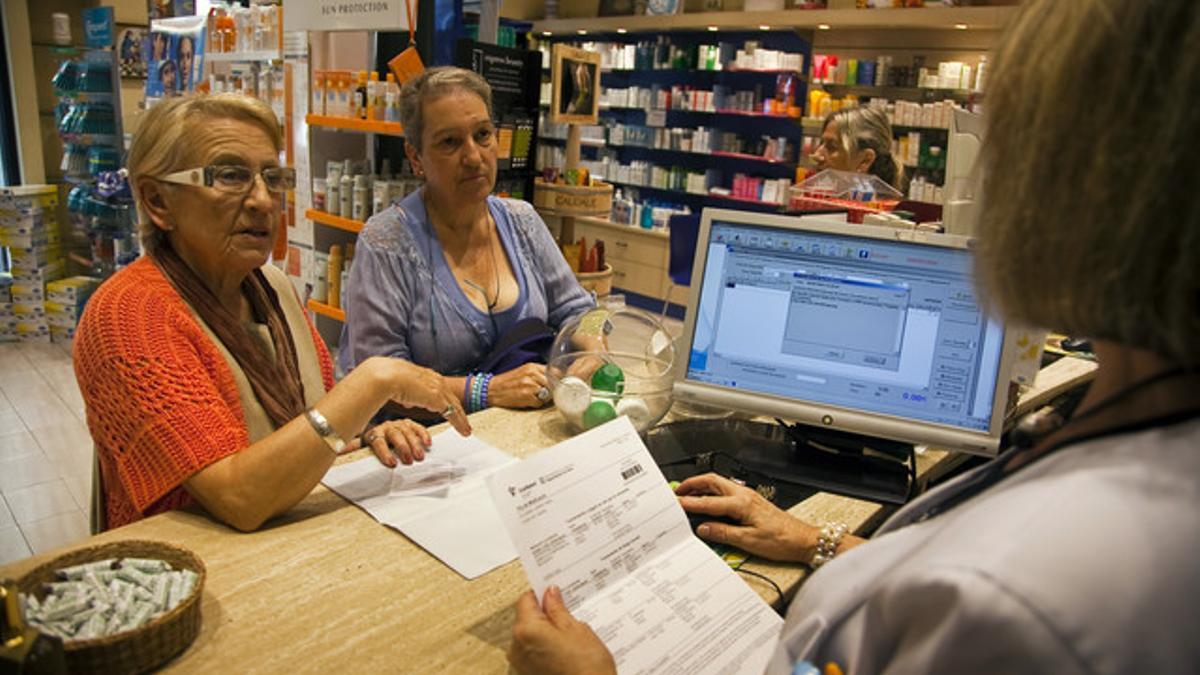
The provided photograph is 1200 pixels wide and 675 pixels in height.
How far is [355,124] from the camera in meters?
3.84

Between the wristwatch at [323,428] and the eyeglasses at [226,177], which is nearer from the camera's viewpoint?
the wristwatch at [323,428]

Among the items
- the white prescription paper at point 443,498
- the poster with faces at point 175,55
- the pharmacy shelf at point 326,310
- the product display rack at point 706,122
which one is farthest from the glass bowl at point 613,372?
the product display rack at point 706,122

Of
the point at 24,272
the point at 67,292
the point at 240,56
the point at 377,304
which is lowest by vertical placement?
the point at 67,292

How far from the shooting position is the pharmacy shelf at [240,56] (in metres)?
4.70

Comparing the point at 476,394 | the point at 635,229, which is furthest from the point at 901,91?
the point at 476,394

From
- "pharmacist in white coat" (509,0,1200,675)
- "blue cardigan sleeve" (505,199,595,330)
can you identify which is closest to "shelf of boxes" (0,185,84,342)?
"blue cardigan sleeve" (505,199,595,330)

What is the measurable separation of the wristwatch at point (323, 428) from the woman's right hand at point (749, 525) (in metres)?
0.62

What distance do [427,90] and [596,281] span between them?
5.77 feet

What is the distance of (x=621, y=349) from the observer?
218 centimetres

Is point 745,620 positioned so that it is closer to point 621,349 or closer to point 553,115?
point 621,349

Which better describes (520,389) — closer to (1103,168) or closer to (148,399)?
(148,399)

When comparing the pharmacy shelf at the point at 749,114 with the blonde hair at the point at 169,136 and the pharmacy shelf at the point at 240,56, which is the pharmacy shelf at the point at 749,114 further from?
the blonde hair at the point at 169,136

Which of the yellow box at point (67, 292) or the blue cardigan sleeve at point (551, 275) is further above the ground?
the blue cardigan sleeve at point (551, 275)

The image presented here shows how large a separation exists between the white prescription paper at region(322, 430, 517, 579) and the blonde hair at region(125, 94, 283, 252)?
0.68 m
